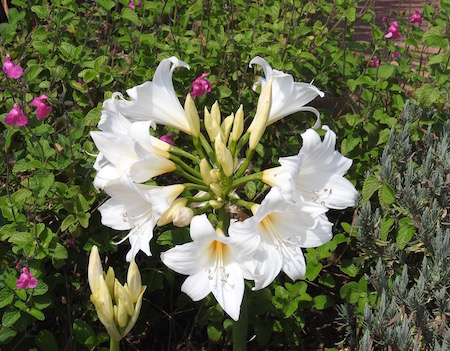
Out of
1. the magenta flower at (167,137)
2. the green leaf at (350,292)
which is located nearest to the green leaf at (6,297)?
the magenta flower at (167,137)

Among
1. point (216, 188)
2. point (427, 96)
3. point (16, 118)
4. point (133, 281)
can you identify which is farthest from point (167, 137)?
point (427, 96)

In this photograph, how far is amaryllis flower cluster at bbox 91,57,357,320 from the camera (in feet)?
6.30

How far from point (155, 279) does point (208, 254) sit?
3.06ft

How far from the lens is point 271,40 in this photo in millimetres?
3369

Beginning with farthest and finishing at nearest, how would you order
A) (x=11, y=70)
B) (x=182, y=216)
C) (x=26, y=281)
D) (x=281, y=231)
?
(x=11, y=70)
(x=26, y=281)
(x=281, y=231)
(x=182, y=216)

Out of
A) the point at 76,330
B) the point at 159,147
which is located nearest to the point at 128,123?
the point at 159,147

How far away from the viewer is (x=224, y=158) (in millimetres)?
1986

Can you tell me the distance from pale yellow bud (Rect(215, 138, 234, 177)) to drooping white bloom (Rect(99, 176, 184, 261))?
14 centimetres

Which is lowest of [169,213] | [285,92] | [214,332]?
[214,332]

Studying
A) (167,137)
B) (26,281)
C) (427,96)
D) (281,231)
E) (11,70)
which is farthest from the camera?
(427,96)

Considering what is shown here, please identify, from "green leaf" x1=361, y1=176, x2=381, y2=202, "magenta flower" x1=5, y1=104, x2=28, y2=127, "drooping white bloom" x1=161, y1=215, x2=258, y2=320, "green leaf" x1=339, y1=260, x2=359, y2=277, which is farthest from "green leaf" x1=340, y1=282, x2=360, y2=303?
"magenta flower" x1=5, y1=104, x2=28, y2=127

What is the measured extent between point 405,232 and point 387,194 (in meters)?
0.17

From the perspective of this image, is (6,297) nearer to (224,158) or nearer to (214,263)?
(214,263)

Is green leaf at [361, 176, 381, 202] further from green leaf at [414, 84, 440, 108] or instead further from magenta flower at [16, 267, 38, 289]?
magenta flower at [16, 267, 38, 289]
